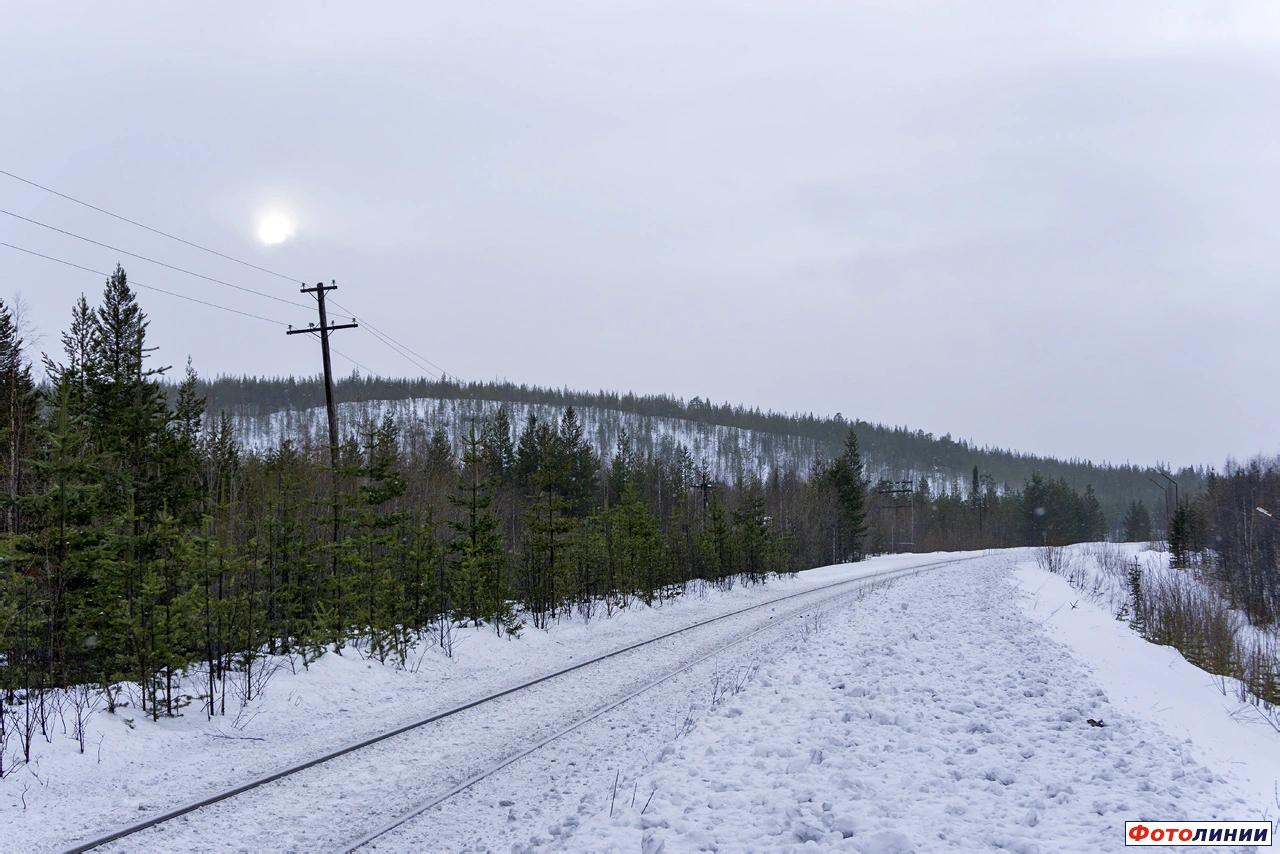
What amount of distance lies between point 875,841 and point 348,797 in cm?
488

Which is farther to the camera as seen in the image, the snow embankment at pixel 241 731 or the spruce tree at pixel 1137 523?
the spruce tree at pixel 1137 523

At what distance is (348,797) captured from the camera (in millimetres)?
7109

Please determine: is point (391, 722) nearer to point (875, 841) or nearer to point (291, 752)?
point (291, 752)

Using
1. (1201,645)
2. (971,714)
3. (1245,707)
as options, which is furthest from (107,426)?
(1201,645)

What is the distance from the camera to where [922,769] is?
6832 mm

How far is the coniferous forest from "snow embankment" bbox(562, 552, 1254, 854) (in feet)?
24.1

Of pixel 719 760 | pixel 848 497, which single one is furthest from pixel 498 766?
pixel 848 497

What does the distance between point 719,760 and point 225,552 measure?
27.7 feet

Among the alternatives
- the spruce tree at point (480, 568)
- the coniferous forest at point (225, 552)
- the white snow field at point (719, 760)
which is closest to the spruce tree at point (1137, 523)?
the coniferous forest at point (225, 552)

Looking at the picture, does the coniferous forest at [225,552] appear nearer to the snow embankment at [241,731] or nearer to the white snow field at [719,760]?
the snow embankment at [241,731]

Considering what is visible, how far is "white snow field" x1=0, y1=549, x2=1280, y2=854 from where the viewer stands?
5.84 meters

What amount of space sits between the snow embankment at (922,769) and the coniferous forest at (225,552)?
7.35 m

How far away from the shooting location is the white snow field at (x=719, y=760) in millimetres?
5844

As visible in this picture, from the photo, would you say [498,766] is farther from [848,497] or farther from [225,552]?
[848,497]
